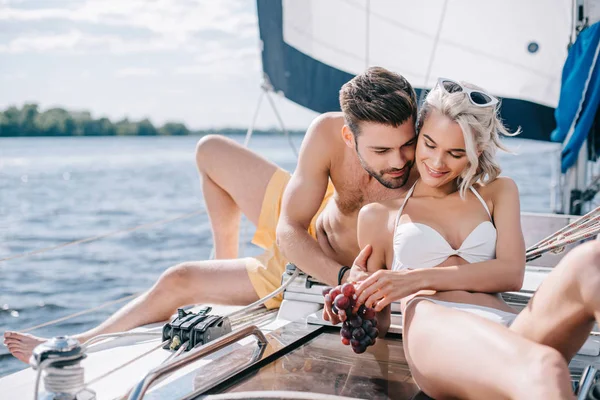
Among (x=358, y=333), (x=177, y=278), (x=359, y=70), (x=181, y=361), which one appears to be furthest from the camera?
(x=359, y=70)

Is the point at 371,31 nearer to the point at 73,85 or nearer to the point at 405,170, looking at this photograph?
the point at 405,170

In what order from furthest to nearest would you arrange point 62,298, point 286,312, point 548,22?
point 62,298, point 548,22, point 286,312

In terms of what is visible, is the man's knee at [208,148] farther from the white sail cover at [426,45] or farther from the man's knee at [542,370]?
the man's knee at [542,370]

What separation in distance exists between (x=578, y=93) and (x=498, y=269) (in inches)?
91.8

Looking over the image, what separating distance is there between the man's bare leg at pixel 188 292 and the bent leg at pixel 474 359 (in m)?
1.28

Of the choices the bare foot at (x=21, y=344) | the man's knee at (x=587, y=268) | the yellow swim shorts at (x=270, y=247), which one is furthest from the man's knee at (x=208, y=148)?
the man's knee at (x=587, y=268)

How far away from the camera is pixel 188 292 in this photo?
3062mm

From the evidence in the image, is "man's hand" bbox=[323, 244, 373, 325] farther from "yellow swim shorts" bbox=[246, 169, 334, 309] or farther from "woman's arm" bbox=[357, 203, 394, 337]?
"yellow swim shorts" bbox=[246, 169, 334, 309]

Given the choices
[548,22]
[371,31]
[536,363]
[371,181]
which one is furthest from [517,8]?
[536,363]

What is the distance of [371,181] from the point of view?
9.30 feet

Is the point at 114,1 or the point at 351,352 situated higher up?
the point at 351,352

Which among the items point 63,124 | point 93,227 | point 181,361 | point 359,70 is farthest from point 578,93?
point 63,124

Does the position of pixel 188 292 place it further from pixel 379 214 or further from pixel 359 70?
pixel 359 70

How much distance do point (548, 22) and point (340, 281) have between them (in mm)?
2437
